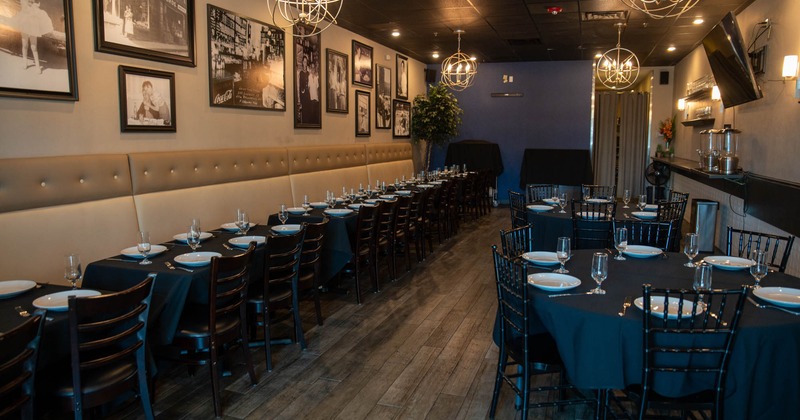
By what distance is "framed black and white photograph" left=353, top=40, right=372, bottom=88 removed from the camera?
30.0ft

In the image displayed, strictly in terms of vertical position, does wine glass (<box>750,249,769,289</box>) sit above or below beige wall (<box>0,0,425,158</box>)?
below

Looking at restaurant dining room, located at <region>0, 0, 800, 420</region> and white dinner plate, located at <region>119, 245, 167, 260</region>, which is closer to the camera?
restaurant dining room, located at <region>0, 0, 800, 420</region>

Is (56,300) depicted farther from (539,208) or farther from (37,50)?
(539,208)

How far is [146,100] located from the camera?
16.2ft

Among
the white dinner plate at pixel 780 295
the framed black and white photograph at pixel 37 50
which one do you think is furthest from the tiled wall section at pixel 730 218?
the framed black and white photograph at pixel 37 50

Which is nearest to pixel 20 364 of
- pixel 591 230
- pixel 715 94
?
pixel 591 230

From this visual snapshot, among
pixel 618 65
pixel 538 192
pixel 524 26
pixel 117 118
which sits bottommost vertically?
pixel 538 192

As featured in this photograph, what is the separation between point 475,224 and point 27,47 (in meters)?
7.21

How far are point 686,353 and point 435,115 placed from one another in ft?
31.6

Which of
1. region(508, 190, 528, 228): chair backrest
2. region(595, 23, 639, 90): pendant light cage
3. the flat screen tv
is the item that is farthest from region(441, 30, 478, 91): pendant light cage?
region(508, 190, 528, 228): chair backrest

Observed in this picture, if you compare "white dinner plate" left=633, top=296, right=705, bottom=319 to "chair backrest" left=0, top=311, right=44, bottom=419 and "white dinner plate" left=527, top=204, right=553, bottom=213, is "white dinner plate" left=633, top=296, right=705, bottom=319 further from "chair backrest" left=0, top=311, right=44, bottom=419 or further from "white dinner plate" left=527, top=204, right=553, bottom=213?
"white dinner plate" left=527, top=204, right=553, bottom=213

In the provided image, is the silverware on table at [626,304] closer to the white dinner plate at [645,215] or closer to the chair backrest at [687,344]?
the chair backrest at [687,344]

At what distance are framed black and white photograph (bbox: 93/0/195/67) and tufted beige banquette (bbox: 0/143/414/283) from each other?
875 mm

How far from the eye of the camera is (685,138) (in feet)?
35.3
